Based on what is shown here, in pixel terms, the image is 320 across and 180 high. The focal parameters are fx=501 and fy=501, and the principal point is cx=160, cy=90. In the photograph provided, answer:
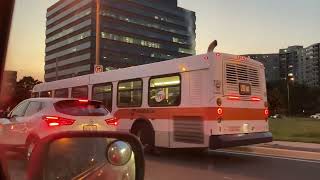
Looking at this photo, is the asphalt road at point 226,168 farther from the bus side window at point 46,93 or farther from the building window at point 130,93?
the bus side window at point 46,93

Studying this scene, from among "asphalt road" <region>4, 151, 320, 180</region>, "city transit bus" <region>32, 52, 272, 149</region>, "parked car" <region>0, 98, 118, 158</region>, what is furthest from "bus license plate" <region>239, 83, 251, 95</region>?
"parked car" <region>0, 98, 118, 158</region>

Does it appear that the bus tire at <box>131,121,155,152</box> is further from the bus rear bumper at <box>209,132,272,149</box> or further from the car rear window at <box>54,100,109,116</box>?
the car rear window at <box>54,100,109,116</box>

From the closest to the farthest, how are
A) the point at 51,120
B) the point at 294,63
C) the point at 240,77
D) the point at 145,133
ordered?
the point at 51,120 → the point at 240,77 → the point at 145,133 → the point at 294,63

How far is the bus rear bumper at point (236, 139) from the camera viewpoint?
43.2 feet

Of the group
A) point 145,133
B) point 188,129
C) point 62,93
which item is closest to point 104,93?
point 145,133

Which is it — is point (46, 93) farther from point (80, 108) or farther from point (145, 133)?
point (80, 108)

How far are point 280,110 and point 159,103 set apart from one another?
109 meters

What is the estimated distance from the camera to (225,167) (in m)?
13.2

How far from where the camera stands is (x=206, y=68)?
13547mm

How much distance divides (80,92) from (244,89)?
306 inches

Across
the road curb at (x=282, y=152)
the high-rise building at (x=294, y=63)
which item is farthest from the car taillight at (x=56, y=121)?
the high-rise building at (x=294, y=63)

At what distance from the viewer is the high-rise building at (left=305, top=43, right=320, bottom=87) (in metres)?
151

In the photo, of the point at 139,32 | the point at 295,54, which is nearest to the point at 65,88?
the point at 139,32

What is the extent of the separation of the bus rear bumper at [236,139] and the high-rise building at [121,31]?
22.7 meters
